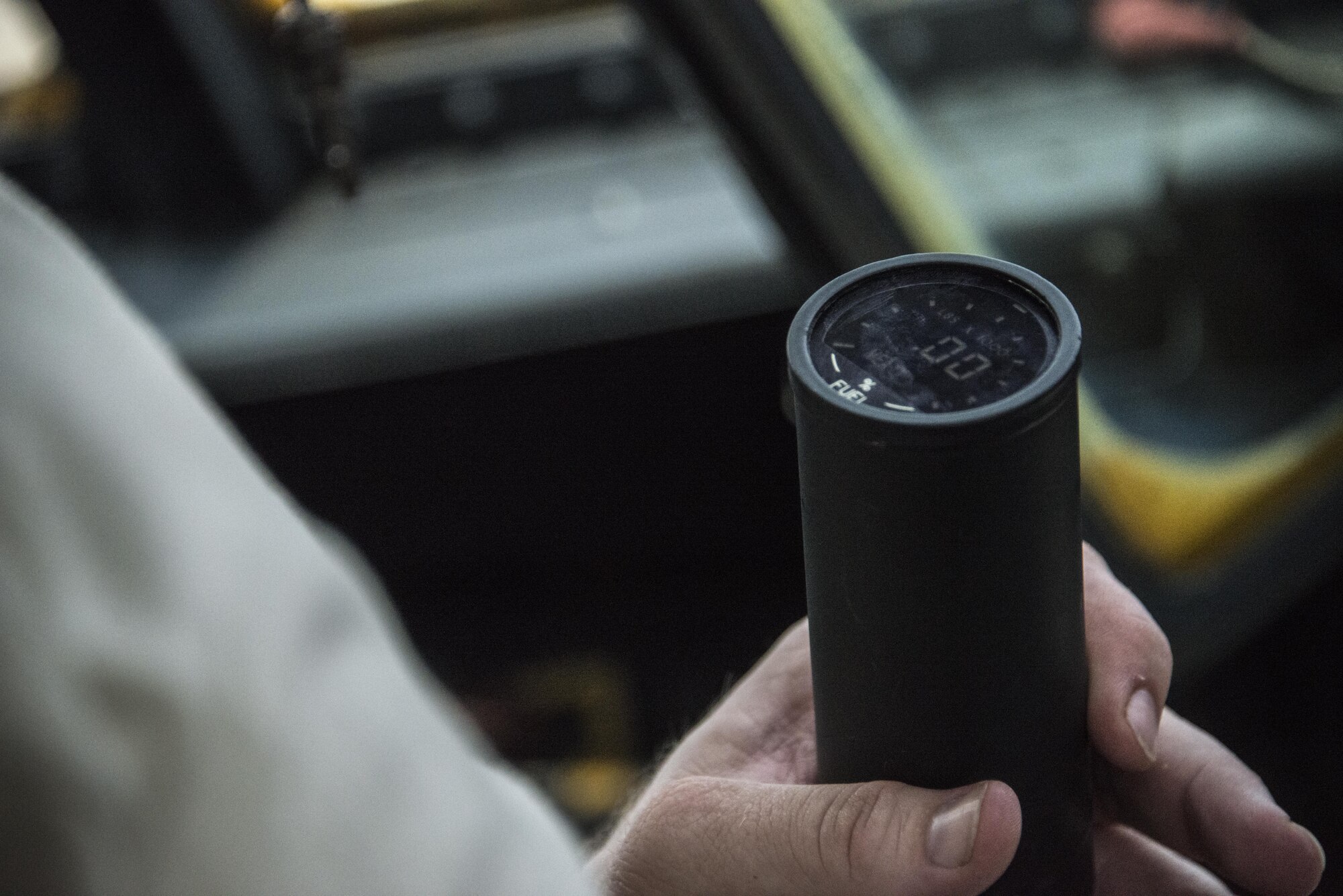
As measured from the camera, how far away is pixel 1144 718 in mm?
724

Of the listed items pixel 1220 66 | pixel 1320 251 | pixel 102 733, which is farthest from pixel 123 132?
pixel 102 733

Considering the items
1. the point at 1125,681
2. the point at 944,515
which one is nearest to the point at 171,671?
the point at 944,515

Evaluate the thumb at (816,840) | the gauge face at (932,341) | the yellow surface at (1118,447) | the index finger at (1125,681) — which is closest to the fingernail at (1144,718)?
the index finger at (1125,681)

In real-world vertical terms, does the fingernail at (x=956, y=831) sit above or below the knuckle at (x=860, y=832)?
above

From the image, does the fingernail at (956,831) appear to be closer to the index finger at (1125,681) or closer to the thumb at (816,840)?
the thumb at (816,840)

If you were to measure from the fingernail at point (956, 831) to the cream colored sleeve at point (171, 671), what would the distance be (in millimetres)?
195

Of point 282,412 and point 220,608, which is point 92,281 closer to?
point 220,608

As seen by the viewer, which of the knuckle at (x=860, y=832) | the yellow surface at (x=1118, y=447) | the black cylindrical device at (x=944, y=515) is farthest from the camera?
the yellow surface at (x=1118, y=447)

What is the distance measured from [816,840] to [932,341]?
0.27 meters

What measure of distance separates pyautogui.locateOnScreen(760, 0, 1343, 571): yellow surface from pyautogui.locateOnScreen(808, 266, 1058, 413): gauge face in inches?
29.9

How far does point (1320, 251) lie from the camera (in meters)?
1.91

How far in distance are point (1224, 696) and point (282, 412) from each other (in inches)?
52.8

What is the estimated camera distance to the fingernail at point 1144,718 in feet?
2.35

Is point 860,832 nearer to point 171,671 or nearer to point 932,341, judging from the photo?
point 932,341
